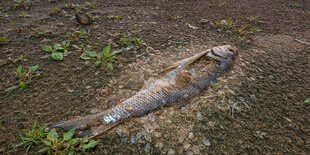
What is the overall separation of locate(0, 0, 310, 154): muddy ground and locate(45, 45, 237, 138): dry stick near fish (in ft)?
0.33

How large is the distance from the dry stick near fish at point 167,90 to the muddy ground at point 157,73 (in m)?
0.10

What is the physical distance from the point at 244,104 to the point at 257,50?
Answer: 176cm

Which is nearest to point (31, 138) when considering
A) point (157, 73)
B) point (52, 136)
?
point (52, 136)

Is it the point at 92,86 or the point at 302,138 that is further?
the point at 92,86

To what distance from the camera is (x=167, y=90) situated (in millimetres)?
2082

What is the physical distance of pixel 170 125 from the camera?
1.79 metres

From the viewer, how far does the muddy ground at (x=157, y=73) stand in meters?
1.66

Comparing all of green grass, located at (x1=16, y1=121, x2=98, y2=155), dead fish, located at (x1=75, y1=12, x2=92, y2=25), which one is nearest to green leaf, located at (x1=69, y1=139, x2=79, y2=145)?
green grass, located at (x1=16, y1=121, x2=98, y2=155)

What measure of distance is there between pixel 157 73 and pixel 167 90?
536mm

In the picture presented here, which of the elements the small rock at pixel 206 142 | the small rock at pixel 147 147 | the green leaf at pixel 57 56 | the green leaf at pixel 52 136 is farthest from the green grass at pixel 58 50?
the small rock at pixel 206 142

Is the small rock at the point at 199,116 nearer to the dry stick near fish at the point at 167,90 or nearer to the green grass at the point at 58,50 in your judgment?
the dry stick near fish at the point at 167,90

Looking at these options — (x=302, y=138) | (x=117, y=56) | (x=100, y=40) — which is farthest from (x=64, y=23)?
(x=302, y=138)

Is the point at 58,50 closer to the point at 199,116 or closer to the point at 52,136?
the point at 52,136

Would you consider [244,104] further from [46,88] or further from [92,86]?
[46,88]
